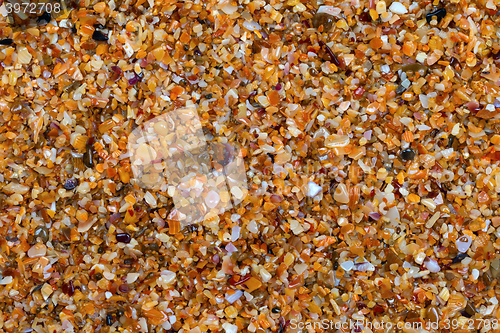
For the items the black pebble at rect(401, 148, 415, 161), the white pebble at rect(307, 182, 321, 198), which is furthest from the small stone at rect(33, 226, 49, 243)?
the black pebble at rect(401, 148, 415, 161)

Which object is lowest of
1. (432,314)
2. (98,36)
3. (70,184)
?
(432,314)

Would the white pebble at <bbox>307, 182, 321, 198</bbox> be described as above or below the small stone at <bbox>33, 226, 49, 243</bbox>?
above

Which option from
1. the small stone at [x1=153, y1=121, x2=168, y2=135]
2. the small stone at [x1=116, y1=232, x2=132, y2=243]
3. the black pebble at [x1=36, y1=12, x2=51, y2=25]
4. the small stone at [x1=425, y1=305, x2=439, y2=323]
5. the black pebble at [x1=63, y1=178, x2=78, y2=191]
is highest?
the black pebble at [x1=36, y1=12, x2=51, y2=25]

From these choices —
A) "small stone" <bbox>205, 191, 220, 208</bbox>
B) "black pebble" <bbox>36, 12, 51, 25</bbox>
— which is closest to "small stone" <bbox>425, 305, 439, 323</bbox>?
"small stone" <bbox>205, 191, 220, 208</bbox>

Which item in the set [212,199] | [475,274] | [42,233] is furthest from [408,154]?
[42,233]

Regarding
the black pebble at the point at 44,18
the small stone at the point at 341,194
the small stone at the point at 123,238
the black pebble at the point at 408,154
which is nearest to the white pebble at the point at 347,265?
the small stone at the point at 341,194

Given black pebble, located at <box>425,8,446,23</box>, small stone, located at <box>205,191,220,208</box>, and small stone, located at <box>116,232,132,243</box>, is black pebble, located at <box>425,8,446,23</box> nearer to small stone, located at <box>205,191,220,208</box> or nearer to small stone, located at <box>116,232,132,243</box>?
small stone, located at <box>205,191,220,208</box>

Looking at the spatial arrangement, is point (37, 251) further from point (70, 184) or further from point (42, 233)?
point (70, 184)

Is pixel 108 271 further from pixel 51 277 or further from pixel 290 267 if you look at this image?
pixel 290 267
